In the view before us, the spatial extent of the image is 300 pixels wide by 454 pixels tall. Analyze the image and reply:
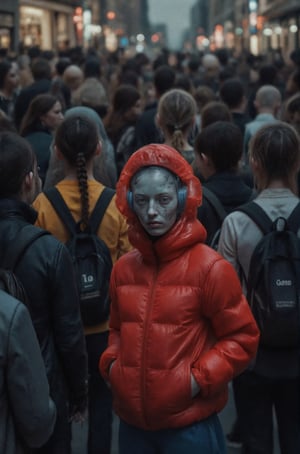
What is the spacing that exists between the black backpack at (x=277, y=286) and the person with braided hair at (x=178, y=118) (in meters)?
2.77

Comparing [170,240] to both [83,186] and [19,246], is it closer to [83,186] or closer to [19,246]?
[19,246]

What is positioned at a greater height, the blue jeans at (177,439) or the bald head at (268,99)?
the bald head at (268,99)

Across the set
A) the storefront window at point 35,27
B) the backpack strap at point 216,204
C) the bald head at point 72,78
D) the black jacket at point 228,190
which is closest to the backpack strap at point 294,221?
the backpack strap at point 216,204

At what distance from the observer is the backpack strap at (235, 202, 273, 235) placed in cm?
451

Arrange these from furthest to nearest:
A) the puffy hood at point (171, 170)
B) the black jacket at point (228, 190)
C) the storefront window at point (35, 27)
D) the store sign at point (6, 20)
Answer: the storefront window at point (35, 27)
the store sign at point (6, 20)
the black jacket at point (228, 190)
the puffy hood at point (171, 170)

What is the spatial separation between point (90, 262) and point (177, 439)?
1.41 meters

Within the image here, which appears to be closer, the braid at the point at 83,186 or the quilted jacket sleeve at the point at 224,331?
the quilted jacket sleeve at the point at 224,331

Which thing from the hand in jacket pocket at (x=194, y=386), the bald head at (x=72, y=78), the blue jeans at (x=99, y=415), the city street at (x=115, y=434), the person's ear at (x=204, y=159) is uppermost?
the bald head at (x=72, y=78)

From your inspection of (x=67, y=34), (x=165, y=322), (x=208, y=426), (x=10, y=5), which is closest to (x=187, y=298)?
(x=165, y=322)

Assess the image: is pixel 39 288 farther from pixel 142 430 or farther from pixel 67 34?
pixel 67 34

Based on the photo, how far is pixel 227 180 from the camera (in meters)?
5.47

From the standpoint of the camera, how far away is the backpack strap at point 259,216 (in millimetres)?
4512

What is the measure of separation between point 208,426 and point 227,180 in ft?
6.63

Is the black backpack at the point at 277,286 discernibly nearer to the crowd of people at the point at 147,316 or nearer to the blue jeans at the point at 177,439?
the crowd of people at the point at 147,316
